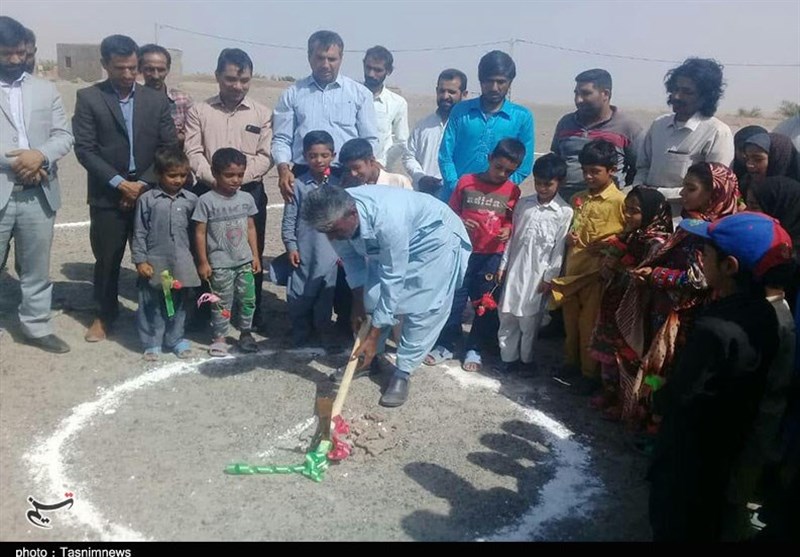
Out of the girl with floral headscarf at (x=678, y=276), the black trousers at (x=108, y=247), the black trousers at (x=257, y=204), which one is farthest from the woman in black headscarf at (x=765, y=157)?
the black trousers at (x=108, y=247)

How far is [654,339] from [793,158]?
1855 millimetres

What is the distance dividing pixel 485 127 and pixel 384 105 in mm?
1617

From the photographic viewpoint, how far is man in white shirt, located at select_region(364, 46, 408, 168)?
6.97 m

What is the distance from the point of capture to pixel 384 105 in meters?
7.09

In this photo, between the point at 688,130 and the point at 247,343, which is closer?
the point at 688,130

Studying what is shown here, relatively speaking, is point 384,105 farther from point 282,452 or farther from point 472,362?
point 282,452

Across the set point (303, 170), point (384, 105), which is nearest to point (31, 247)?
point (303, 170)

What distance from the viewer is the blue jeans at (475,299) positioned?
18.3 feet

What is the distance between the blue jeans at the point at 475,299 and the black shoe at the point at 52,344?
2.84 m

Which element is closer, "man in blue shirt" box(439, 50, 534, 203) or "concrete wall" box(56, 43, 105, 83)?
"man in blue shirt" box(439, 50, 534, 203)

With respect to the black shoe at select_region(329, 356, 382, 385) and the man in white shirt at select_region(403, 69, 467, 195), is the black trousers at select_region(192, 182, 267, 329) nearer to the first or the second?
the black shoe at select_region(329, 356, 382, 385)

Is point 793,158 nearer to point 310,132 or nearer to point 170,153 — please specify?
point 310,132

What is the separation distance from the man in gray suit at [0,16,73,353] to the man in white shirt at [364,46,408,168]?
2.71m

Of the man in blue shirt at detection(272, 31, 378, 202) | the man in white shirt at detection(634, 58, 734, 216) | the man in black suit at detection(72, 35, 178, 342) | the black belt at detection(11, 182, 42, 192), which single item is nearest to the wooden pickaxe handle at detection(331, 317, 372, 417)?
the man in blue shirt at detection(272, 31, 378, 202)
